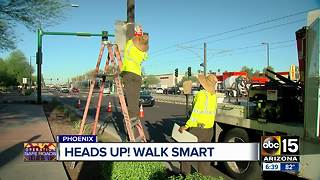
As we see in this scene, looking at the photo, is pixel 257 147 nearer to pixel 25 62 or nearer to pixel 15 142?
pixel 15 142

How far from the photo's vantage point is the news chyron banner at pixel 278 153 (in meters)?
3.42

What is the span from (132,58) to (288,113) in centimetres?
242

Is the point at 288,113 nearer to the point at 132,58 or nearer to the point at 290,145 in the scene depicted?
the point at 132,58

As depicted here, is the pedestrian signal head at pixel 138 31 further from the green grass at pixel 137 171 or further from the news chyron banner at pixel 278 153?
the news chyron banner at pixel 278 153

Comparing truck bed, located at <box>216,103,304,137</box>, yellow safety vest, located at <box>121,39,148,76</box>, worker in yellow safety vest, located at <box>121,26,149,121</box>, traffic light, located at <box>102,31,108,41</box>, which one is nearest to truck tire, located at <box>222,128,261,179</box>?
truck bed, located at <box>216,103,304,137</box>

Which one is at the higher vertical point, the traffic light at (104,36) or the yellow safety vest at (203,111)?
the traffic light at (104,36)

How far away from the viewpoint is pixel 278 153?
3.49 metres

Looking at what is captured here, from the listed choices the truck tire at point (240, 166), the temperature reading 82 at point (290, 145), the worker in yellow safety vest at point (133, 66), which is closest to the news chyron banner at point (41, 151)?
the temperature reading 82 at point (290, 145)

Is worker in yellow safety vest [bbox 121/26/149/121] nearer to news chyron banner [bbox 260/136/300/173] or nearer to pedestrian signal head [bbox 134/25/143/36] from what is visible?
pedestrian signal head [bbox 134/25/143/36]

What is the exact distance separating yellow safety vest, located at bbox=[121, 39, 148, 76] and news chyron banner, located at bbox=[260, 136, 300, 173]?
11.6 ft

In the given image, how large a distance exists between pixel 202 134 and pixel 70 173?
237cm

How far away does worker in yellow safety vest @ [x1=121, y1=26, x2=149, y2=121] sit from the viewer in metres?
6.68

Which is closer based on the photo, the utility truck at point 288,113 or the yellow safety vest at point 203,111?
the utility truck at point 288,113

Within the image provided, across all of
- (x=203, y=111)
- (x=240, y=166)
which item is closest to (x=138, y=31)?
(x=203, y=111)
